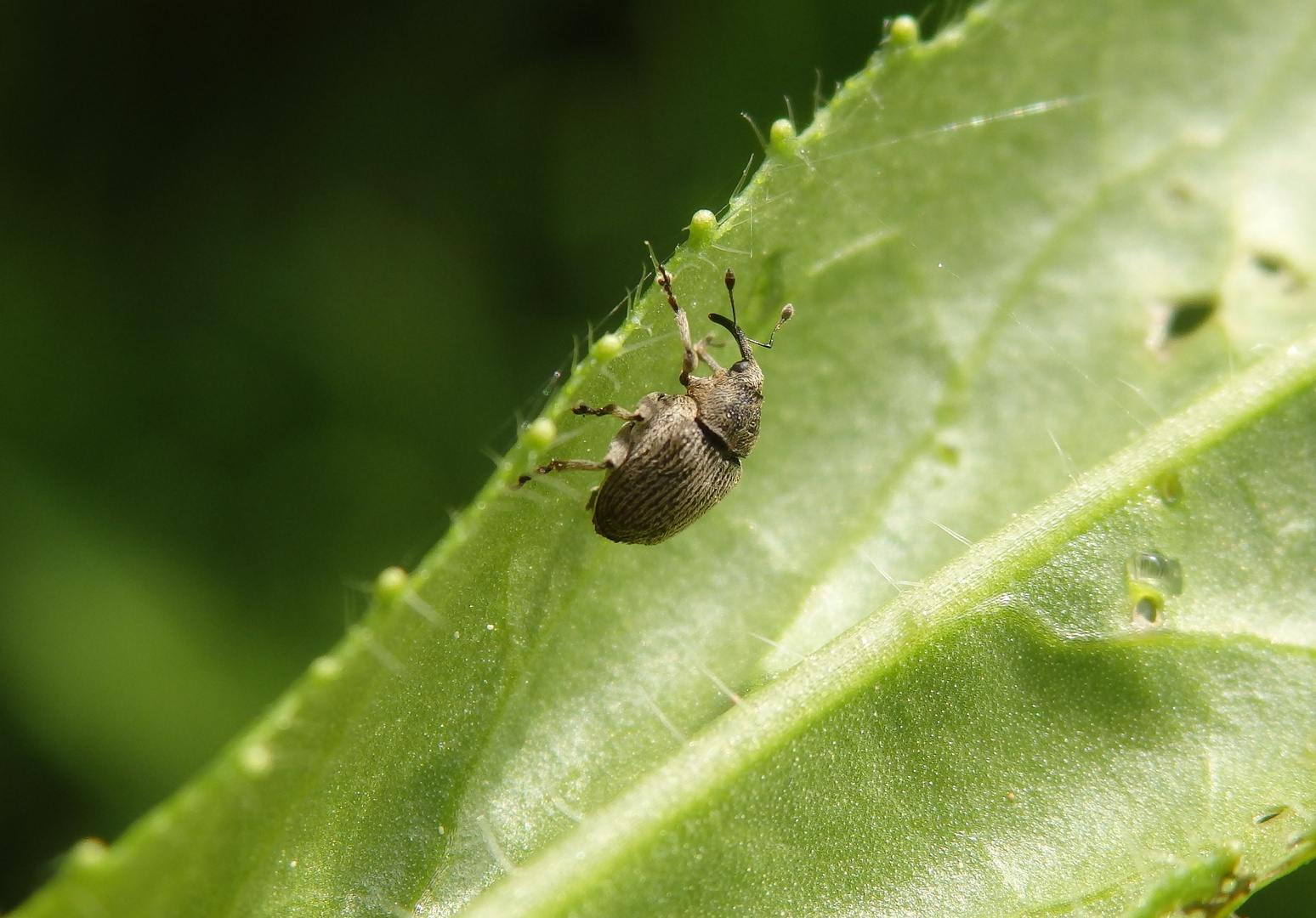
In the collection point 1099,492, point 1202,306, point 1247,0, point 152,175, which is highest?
point 152,175

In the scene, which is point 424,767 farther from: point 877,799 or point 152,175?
point 152,175

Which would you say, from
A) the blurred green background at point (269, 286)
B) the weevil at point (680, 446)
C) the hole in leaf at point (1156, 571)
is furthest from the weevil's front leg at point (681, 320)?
the blurred green background at point (269, 286)

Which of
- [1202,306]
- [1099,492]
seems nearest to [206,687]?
[1099,492]

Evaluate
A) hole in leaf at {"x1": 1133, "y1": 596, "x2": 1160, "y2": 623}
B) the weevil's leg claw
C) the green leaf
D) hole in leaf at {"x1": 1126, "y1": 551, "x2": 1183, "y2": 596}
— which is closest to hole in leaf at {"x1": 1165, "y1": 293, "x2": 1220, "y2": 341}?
the green leaf

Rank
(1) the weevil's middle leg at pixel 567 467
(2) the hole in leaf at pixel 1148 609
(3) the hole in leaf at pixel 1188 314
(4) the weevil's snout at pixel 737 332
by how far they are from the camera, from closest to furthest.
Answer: (1) the weevil's middle leg at pixel 567 467
(2) the hole in leaf at pixel 1148 609
(4) the weevil's snout at pixel 737 332
(3) the hole in leaf at pixel 1188 314

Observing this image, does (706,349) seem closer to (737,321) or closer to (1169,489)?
(737,321)

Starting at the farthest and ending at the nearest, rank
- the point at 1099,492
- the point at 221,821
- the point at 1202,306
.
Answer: the point at 1202,306 → the point at 1099,492 → the point at 221,821

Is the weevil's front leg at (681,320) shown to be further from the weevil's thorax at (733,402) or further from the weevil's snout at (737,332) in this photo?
the weevil's thorax at (733,402)

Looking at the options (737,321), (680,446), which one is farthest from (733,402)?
(737,321)
